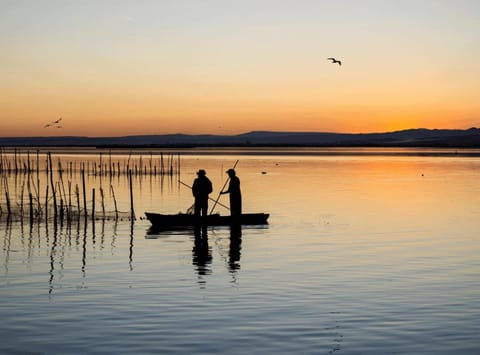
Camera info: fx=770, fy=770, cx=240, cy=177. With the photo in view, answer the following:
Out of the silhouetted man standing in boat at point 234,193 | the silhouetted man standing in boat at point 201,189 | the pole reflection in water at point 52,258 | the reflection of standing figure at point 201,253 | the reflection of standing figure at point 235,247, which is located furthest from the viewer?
the silhouetted man standing in boat at point 234,193

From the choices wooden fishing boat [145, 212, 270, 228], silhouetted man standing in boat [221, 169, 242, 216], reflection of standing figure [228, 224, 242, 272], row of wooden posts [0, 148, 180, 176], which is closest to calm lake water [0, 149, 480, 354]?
reflection of standing figure [228, 224, 242, 272]

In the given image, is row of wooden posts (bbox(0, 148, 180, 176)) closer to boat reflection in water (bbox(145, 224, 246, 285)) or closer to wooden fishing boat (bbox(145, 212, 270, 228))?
wooden fishing boat (bbox(145, 212, 270, 228))

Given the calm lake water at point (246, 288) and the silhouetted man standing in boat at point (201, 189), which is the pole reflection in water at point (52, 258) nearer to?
the calm lake water at point (246, 288)

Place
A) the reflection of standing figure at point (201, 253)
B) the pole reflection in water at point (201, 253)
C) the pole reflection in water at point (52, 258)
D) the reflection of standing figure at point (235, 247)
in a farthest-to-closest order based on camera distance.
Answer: the reflection of standing figure at point (235, 247), the reflection of standing figure at point (201, 253), the pole reflection in water at point (201, 253), the pole reflection in water at point (52, 258)

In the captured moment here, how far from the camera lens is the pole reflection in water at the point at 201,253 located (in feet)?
63.5

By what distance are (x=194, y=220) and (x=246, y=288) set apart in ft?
43.1

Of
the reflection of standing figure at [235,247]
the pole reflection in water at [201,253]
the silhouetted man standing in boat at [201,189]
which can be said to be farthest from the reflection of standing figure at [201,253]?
the silhouetted man standing in boat at [201,189]

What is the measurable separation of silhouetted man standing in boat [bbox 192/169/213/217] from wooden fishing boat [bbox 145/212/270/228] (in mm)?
497

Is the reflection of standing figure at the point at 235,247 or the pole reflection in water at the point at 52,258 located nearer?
the pole reflection in water at the point at 52,258

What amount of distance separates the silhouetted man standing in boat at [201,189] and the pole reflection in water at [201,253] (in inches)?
31.3

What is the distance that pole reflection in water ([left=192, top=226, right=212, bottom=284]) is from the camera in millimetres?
19344

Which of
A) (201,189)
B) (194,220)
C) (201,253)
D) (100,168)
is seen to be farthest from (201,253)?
(100,168)

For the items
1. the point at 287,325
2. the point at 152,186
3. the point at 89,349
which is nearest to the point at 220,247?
the point at 287,325

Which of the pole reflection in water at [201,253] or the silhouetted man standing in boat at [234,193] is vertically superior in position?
the silhouetted man standing in boat at [234,193]
